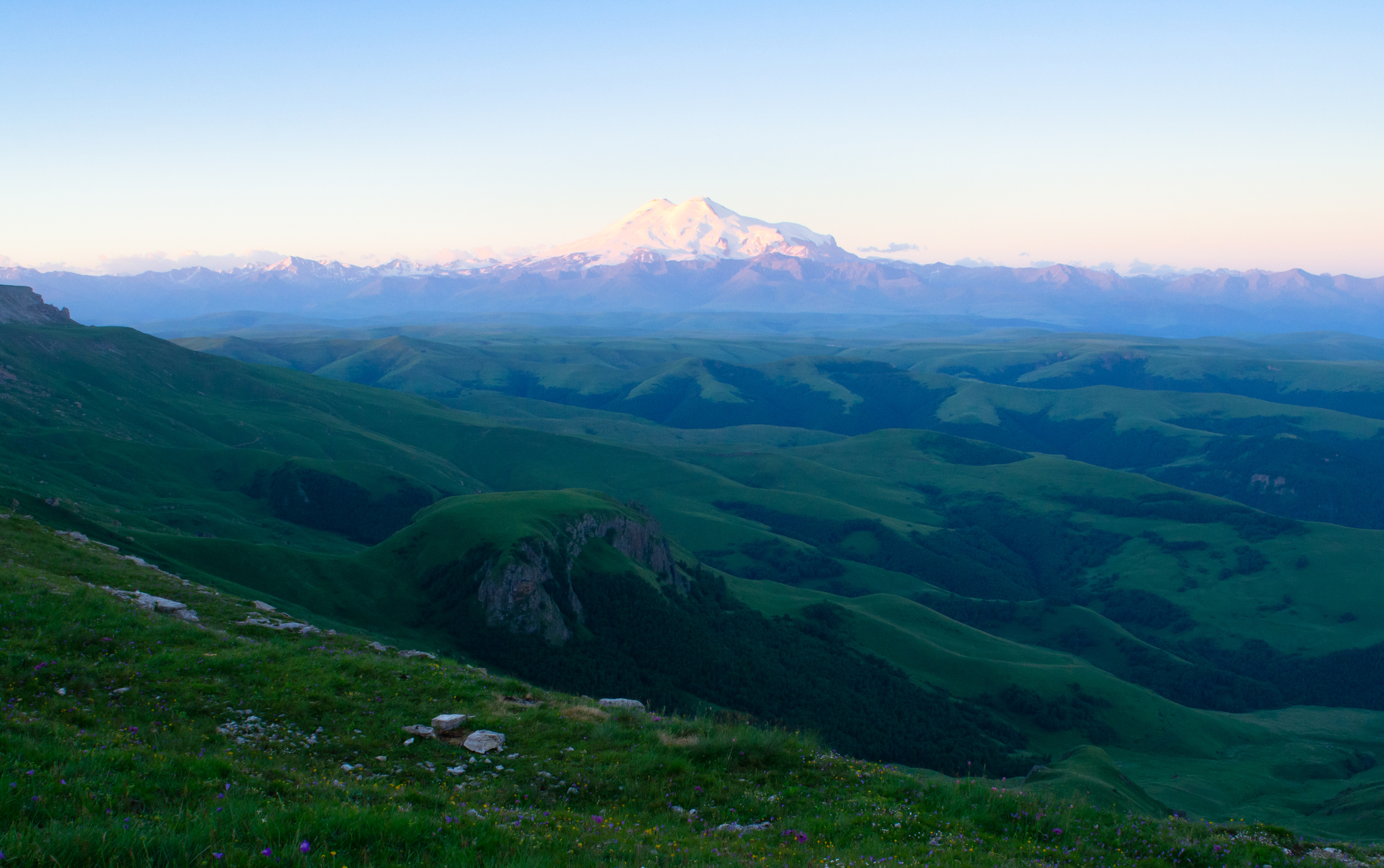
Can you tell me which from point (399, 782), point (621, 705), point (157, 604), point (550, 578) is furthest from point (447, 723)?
point (550, 578)

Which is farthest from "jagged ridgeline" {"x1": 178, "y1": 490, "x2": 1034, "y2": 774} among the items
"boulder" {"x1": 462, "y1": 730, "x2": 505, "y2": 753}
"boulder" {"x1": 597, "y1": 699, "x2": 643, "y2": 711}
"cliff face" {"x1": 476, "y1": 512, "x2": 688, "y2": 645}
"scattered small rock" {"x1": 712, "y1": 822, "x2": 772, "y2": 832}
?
"scattered small rock" {"x1": 712, "y1": 822, "x2": 772, "y2": 832}

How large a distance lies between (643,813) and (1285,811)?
158m

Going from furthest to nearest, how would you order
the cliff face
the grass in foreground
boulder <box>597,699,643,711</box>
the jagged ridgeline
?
the cliff face
the jagged ridgeline
boulder <box>597,699,643,711</box>
the grass in foreground

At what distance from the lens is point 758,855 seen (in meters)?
17.0

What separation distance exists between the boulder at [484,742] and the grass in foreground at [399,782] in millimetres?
401

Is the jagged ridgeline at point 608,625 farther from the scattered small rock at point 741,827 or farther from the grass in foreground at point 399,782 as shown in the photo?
the scattered small rock at point 741,827

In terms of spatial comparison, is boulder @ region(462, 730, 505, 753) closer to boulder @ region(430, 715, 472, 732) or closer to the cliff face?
boulder @ region(430, 715, 472, 732)

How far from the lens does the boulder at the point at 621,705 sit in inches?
1178

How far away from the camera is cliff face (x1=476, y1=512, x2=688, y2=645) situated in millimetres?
142375

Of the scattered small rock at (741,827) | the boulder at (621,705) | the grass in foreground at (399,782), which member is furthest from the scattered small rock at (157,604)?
the scattered small rock at (741,827)

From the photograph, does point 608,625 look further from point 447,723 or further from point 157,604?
point 447,723

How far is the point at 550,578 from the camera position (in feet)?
506

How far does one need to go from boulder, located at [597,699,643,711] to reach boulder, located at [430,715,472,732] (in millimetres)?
6055

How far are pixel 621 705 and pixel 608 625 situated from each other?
129m
